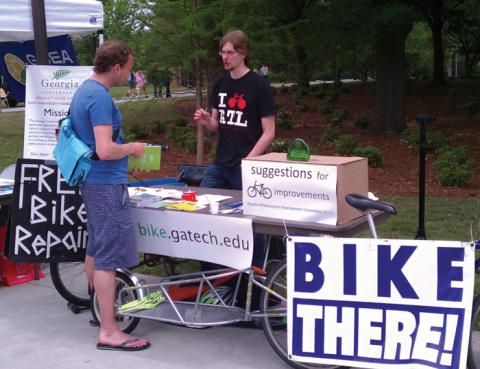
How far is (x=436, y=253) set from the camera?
3.38 metres

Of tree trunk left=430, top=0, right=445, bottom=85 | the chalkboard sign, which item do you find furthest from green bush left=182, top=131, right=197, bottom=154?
tree trunk left=430, top=0, right=445, bottom=85

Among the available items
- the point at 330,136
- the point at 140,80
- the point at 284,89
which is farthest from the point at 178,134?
the point at 284,89

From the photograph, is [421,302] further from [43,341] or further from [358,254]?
[43,341]

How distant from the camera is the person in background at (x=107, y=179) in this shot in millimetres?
3920

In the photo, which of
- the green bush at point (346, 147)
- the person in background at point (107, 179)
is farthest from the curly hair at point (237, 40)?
the green bush at point (346, 147)

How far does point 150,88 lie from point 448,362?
8.16 metres

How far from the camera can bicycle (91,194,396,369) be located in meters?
3.91

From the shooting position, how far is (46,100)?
5.93m

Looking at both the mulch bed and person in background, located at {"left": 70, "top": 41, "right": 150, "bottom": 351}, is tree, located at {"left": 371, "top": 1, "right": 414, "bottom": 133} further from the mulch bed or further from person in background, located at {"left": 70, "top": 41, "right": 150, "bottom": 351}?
person in background, located at {"left": 70, "top": 41, "right": 150, "bottom": 351}

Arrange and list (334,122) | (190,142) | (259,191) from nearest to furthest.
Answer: (259,191), (190,142), (334,122)

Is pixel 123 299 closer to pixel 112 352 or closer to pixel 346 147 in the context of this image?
pixel 112 352

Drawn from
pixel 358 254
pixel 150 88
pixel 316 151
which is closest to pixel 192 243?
pixel 358 254

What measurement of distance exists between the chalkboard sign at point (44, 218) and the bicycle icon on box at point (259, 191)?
1551 mm

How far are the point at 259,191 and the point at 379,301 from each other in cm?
94
